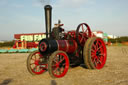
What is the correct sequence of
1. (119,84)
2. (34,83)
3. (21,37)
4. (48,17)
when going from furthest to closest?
(21,37), (48,17), (34,83), (119,84)

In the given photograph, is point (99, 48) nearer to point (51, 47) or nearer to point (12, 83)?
point (51, 47)

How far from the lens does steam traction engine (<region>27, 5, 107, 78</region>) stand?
5.14 m

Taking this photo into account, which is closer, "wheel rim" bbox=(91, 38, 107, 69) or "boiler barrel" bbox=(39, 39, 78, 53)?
"boiler barrel" bbox=(39, 39, 78, 53)

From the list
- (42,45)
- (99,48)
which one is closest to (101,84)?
(42,45)

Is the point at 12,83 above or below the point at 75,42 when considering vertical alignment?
below

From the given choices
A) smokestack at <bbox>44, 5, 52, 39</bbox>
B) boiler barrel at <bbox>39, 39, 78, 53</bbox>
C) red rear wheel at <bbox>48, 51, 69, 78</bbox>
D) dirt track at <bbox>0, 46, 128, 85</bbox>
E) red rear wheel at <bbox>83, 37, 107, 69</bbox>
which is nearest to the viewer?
dirt track at <bbox>0, 46, 128, 85</bbox>

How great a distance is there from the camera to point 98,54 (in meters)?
6.42

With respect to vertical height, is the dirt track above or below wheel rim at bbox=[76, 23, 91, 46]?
below

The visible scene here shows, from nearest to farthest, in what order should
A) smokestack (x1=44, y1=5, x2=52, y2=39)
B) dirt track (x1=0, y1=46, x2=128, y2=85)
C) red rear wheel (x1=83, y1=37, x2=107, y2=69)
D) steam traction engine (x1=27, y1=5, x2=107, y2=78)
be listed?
dirt track (x1=0, y1=46, x2=128, y2=85), steam traction engine (x1=27, y1=5, x2=107, y2=78), red rear wheel (x1=83, y1=37, x2=107, y2=69), smokestack (x1=44, y1=5, x2=52, y2=39)

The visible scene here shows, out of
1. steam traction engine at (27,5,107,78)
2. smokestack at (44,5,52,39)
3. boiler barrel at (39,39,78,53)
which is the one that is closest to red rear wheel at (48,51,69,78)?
steam traction engine at (27,5,107,78)

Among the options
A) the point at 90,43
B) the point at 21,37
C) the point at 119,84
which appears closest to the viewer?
the point at 119,84

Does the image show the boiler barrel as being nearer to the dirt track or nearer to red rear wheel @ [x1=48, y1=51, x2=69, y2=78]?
red rear wheel @ [x1=48, y1=51, x2=69, y2=78]

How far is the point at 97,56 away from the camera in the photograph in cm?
640

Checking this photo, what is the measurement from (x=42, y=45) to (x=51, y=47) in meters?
0.39
